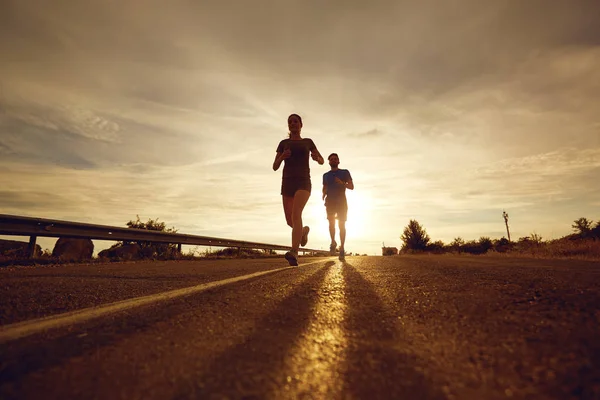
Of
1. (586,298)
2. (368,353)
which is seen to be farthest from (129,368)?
(586,298)

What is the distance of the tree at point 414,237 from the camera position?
51.3 m

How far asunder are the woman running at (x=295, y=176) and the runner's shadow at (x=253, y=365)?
4164 mm

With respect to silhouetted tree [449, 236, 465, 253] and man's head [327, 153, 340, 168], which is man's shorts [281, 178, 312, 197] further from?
silhouetted tree [449, 236, 465, 253]

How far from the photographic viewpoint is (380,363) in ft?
3.60

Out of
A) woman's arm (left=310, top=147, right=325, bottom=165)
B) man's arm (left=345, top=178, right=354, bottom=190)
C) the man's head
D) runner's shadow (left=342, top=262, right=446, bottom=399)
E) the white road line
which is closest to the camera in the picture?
runner's shadow (left=342, top=262, right=446, bottom=399)

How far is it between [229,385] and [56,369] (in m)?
0.56

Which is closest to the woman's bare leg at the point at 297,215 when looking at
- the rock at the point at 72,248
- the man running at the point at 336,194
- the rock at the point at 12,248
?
the man running at the point at 336,194

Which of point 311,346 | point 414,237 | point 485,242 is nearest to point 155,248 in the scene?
point 311,346

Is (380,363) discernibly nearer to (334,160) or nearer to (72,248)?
(334,160)

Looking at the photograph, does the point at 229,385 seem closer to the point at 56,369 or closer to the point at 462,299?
the point at 56,369

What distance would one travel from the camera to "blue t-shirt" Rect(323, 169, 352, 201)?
30.4 ft

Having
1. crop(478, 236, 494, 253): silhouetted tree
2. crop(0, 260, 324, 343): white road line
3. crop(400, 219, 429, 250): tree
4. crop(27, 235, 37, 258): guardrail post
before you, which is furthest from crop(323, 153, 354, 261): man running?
crop(400, 219, 429, 250): tree

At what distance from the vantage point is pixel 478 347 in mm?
1224

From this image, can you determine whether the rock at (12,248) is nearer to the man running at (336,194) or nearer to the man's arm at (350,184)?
the man running at (336,194)
